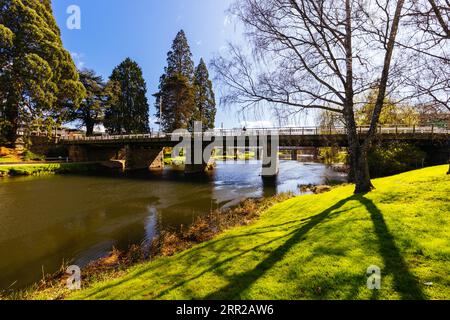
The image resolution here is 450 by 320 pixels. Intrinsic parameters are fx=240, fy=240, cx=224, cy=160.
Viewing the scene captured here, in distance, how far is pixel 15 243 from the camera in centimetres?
945

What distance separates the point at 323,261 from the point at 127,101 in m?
60.1

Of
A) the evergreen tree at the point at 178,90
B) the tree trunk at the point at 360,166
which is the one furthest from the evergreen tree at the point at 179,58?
the tree trunk at the point at 360,166

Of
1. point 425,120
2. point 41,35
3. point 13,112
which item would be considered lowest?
point 425,120

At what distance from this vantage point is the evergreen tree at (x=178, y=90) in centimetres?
5128

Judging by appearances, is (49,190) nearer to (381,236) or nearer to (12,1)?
(381,236)

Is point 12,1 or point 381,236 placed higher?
point 12,1

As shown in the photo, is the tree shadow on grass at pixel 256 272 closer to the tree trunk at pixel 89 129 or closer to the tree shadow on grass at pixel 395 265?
the tree shadow on grass at pixel 395 265

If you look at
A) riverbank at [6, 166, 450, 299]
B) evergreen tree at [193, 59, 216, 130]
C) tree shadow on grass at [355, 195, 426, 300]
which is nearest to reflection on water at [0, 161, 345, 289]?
riverbank at [6, 166, 450, 299]

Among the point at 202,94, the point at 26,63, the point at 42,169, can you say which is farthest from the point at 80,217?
the point at 202,94

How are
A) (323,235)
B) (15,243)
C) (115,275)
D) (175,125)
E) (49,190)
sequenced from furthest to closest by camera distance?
(175,125)
(49,190)
(15,243)
(115,275)
(323,235)

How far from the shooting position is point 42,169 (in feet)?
101

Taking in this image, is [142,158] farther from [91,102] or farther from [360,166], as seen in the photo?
[360,166]

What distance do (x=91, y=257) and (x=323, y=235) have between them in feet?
25.3
